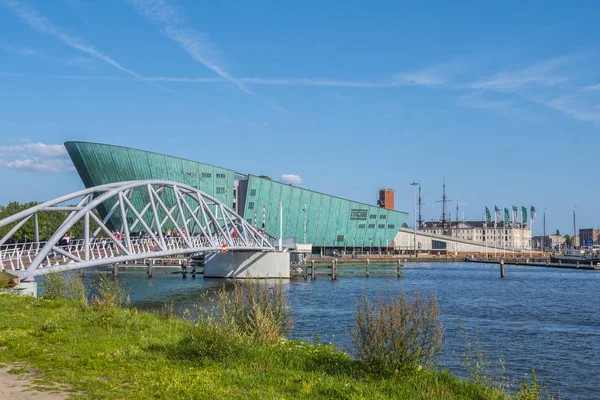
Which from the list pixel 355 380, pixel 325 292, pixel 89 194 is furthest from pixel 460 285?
pixel 355 380

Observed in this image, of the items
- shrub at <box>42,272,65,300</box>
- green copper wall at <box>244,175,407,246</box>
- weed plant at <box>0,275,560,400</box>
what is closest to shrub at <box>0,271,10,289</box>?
shrub at <box>42,272,65,300</box>

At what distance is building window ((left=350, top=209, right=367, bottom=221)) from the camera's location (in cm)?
13075

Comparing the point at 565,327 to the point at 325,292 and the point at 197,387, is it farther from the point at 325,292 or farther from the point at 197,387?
the point at 197,387

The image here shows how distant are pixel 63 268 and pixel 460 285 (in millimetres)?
46462

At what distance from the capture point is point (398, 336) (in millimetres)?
12969

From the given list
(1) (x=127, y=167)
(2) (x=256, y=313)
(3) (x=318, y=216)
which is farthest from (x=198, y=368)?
(3) (x=318, y=216)

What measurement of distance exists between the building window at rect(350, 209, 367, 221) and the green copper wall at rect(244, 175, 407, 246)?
473 millimetres

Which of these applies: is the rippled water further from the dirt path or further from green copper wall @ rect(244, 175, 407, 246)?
green copper wall @ rect(244, 175, 407, 246)

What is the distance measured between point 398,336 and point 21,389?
7.29 metres

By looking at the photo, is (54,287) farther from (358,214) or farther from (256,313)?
(358,214)

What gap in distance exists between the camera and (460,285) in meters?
67.2

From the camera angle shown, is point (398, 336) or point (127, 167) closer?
point (398, 336)

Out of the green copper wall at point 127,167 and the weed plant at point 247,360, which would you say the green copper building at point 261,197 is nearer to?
the green copper wall at point 127,167

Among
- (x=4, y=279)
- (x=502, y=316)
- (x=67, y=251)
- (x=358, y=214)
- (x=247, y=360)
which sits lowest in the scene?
(x=502, y=316)
